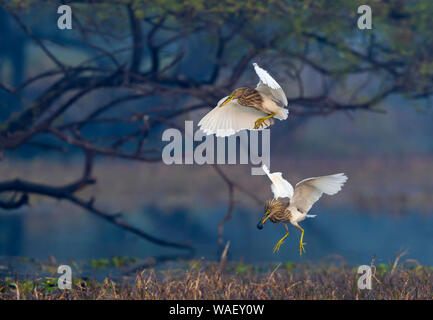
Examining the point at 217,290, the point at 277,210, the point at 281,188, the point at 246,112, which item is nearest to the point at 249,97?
the point at 246,112

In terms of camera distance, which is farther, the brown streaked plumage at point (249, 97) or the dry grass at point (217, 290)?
the dry grass at point (217, 290)

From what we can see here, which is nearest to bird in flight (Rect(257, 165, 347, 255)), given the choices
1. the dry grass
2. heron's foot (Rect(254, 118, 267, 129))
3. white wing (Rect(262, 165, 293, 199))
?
white wing (Rect(262, 165, 293, 199))

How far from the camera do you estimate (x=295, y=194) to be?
181 inches

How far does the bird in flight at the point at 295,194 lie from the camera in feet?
14.8

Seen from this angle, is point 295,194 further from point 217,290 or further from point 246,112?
point 217,290

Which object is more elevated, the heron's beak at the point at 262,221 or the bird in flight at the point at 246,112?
the bird in flight at the point at 246,112

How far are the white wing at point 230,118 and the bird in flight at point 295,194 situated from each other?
0.68 m

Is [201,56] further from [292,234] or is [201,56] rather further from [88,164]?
[88,164]

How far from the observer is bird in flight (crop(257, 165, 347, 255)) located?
4.52 metres

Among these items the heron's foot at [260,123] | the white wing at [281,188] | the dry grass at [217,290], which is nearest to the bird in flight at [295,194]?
the white wing at [281,188]

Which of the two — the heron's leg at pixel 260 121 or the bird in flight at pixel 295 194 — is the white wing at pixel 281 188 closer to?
the bird in flight at pixel 295 194

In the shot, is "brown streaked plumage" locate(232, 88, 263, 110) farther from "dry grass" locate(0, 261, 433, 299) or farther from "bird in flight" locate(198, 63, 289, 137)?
"dry grass" locate(0, 261, 433, 299)

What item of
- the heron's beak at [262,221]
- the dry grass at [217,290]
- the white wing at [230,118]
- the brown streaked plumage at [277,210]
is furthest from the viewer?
the dry grass at [217,290]
